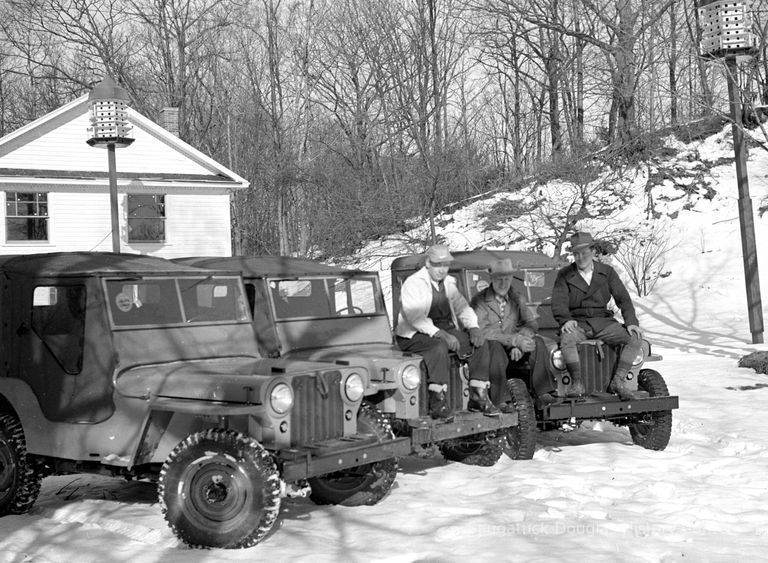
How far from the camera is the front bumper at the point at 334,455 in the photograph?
19.7 ft

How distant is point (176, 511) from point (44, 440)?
5.22ft

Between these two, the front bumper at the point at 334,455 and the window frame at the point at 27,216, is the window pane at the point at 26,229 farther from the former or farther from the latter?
the front bumper at the point at 334,455

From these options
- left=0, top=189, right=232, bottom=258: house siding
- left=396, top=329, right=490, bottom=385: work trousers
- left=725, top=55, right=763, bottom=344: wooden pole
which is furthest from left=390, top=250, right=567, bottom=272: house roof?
left=0, top=189, right=232, bottom=258: house siding

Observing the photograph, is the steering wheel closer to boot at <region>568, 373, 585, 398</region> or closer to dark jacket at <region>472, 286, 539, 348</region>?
dark jacket at <region>472, 286, 539, 348</region>

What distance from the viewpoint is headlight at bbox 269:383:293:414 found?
6.03 metres

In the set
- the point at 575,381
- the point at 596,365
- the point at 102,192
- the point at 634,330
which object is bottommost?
the point at 575,381

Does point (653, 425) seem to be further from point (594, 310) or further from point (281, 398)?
point (281, 398)

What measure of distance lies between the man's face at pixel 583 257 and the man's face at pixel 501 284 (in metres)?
0.67

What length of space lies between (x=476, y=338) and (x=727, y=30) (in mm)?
7859

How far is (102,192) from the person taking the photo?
27.1m

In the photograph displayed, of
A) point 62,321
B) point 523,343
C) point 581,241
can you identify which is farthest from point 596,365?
point 62,321

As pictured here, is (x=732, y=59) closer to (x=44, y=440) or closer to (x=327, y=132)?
(x=44, y=440)

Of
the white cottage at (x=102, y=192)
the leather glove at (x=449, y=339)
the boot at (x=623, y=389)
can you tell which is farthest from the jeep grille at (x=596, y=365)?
the white cottage at (x=102, y=192)

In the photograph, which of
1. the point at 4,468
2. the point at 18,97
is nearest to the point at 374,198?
the point at 4,468
